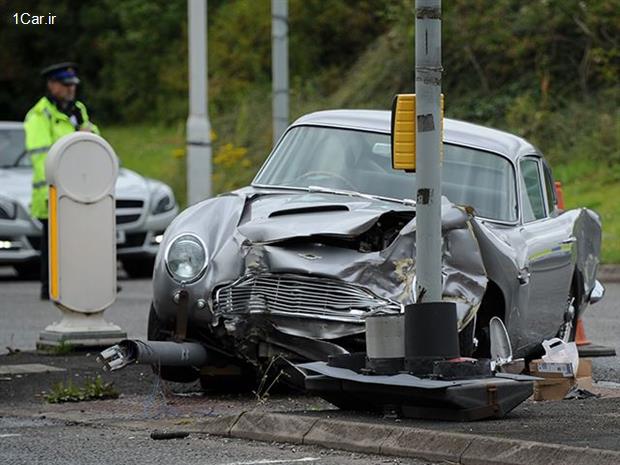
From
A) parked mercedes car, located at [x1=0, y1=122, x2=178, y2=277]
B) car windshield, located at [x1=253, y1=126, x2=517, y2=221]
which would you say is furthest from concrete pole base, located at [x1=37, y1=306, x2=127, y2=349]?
parked mercedes car, located at [x1=0, y1=122, x2=178, y2=277]

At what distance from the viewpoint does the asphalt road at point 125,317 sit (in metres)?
12.1

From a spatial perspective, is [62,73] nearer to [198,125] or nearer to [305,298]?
[198,125]

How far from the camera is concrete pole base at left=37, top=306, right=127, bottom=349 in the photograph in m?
11.6

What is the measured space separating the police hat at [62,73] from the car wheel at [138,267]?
14.1 feet

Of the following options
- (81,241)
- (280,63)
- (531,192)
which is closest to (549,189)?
(531,192)

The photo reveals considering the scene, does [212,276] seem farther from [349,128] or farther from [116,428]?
[349,128]

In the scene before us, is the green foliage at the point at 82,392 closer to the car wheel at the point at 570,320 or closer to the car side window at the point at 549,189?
the car wheel at the point at 570,320

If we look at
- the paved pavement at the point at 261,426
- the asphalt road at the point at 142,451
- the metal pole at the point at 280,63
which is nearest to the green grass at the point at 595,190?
the metal pole at the point at 280,63

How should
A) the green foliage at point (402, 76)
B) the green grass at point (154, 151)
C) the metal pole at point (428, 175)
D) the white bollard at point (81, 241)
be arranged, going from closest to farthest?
the metal pole at point (428, 175)
the white bollard at point (81, 241)
the green foliage at point (402, 76)
the green grass at point (154, 151)

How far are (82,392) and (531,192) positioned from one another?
123 inches

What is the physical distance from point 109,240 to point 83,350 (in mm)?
781

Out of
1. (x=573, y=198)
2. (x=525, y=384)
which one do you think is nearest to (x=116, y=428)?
(x=525, y=384)

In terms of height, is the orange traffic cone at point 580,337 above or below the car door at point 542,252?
below

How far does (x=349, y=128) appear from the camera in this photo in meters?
10.4
